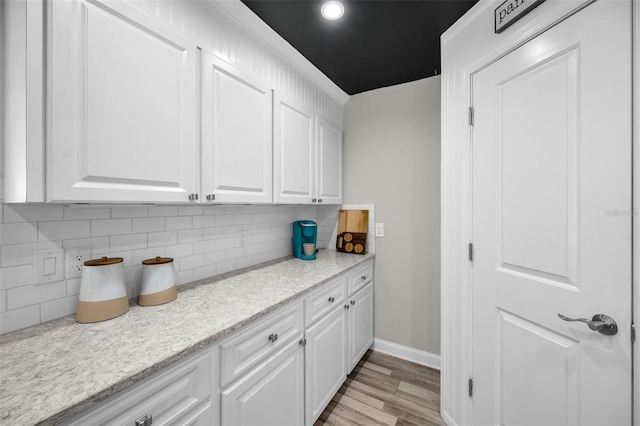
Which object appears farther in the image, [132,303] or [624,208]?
[132,303]

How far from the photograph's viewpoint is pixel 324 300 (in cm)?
162

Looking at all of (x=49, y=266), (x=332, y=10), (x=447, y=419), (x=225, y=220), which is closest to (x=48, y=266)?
(x=49, y=266)

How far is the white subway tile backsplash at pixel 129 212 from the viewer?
3.88 ft

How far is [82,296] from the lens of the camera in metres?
0.98

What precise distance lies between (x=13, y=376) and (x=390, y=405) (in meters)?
1.92

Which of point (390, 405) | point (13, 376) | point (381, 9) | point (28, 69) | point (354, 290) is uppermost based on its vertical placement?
point (381, 9)

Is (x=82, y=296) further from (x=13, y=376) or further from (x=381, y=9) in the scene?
(x=381, y=9)

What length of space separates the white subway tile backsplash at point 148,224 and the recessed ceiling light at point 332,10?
147 centimetres

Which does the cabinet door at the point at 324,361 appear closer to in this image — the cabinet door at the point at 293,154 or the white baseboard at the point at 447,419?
the white baseboard at the point at 447,419

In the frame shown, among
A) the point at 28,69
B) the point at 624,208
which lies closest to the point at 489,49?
the point at 624,208

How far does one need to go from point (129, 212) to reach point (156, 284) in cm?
38

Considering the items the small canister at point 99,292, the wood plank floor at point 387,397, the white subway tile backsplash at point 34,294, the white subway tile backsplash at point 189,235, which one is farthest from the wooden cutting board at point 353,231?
the white subway tile backsplash at point 34,294

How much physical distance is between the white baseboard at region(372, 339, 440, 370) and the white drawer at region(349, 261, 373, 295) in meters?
0.64

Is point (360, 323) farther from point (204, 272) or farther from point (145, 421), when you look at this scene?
point (145, 421)
